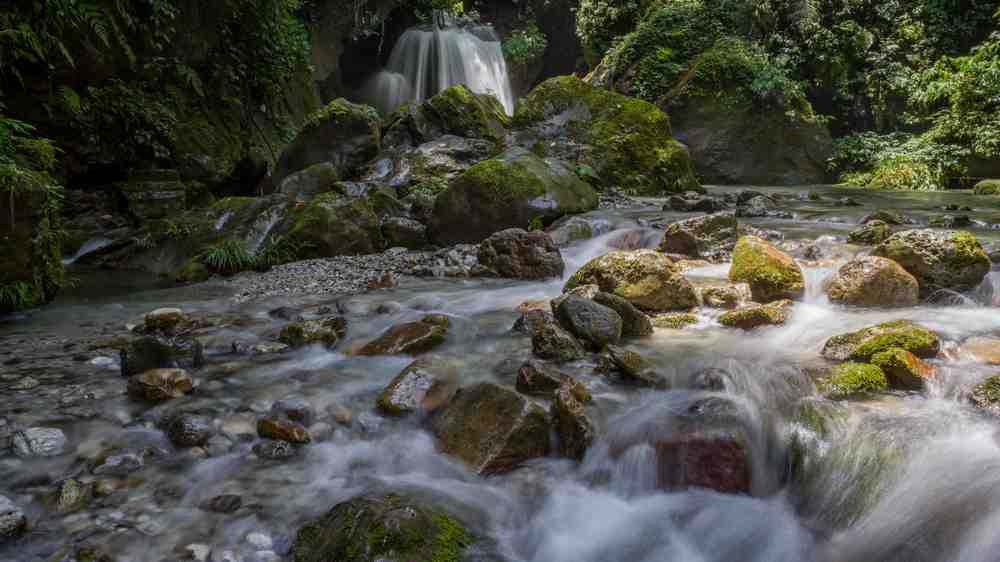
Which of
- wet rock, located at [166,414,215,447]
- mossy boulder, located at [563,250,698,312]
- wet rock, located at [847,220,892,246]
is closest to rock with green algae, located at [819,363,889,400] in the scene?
mossy boulder, located at [563,250,698,312]

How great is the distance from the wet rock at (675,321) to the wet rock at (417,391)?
Result: 170 centimetres

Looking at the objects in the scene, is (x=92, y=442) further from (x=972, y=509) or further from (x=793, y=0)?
(x=793, y=0)

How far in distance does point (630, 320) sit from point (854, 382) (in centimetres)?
146

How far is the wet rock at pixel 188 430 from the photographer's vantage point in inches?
117

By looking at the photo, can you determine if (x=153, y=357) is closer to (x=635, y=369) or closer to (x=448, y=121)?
(x=635, y=369)

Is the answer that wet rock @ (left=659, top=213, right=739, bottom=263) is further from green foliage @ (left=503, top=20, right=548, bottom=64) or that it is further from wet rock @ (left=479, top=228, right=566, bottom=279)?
green foliage @ (left=503, top=20, right=548, bottom=64)

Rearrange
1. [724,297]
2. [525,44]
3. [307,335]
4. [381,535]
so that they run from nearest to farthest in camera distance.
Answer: [381,535], [307,335], [724,297], [525,44]

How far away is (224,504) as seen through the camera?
8.27 ft

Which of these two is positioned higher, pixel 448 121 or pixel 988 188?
pixel 448 121

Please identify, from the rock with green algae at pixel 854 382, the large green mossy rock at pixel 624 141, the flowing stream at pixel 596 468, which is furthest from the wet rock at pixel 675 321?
the large green mossy rock at pixel 624 141

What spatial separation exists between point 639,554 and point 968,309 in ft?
12.0

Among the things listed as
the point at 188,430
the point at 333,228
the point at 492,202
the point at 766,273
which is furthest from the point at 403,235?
the point at 188,430

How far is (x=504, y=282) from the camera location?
641 centimetres

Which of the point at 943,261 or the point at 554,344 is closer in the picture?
the point at 554,344
